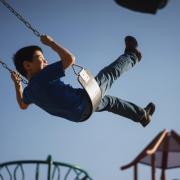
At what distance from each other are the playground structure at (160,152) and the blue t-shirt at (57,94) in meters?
1.44

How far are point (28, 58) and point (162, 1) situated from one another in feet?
8.55

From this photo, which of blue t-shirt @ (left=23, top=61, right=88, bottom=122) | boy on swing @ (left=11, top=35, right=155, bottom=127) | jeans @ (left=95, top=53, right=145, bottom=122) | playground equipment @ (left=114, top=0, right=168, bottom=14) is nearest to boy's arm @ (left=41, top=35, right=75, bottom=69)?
boy on swing @ (left=11, top=35, right=155, bottom=127)

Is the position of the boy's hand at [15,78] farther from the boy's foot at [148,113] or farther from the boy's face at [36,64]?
the boy's foot at [148,113]

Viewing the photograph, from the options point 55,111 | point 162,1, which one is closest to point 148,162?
point 162,1

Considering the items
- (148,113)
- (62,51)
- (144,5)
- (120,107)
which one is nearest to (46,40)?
(62,51)

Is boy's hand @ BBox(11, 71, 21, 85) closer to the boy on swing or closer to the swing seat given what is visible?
the boy on swing

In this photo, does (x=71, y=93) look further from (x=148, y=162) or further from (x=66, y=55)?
(x=148, y=162)

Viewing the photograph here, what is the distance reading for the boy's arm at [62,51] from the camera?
5148 mm

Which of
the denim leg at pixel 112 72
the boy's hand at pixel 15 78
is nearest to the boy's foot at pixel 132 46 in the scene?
the denim leg at pixel 112 72

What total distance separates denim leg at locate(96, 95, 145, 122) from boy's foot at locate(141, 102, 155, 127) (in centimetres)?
10

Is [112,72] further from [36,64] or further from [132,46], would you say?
[36,64]

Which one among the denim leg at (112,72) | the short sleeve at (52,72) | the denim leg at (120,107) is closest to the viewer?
the short sleeve at (52,72)

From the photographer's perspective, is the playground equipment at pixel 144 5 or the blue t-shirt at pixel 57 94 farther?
the blue t-shirt at pixel 57 94

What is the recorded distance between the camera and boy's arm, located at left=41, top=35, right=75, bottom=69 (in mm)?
5148
